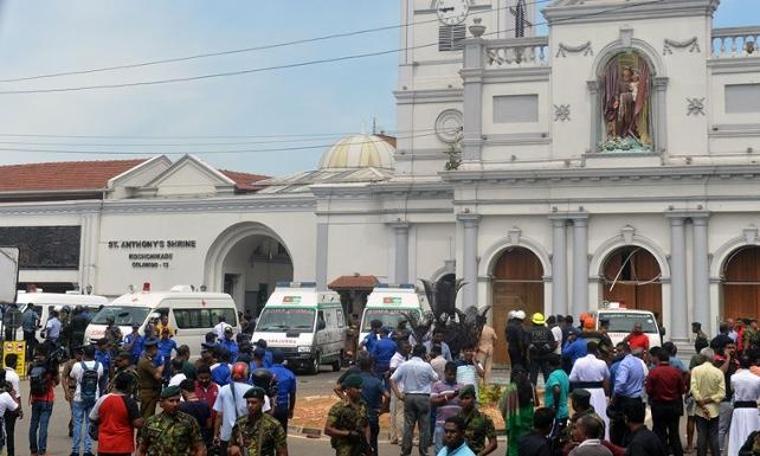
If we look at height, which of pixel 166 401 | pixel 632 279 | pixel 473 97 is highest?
pixel 473 97

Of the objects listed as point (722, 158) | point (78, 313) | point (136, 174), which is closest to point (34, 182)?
point (136, 174)

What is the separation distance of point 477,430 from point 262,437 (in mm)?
2310

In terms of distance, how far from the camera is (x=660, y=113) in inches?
1339

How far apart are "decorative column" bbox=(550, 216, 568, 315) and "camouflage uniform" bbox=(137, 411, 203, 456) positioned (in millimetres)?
25608

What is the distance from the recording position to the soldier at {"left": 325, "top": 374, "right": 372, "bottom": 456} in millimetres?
10562

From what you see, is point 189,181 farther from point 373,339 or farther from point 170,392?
point 170,392

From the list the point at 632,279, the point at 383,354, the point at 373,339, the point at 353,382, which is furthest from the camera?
the point at 632,279

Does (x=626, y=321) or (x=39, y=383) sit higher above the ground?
(x=626, y=321)

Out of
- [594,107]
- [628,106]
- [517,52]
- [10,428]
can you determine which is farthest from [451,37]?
[10,428]

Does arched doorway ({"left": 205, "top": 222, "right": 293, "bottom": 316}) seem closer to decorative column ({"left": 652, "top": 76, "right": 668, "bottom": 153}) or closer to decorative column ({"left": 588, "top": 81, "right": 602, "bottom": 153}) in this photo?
decorative column ({"left": 588, "top": 81, "right": 602, "bottom": 153})

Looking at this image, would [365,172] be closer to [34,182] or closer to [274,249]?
[274,249]

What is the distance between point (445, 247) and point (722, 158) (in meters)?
10.8

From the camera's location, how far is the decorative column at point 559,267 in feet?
113

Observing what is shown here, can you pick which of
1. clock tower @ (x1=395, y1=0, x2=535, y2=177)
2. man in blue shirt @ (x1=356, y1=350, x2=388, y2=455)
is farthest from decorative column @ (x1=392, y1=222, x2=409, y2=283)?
man in blue shirt @ (x1=356, y1=350, x2=388, y2=455)
